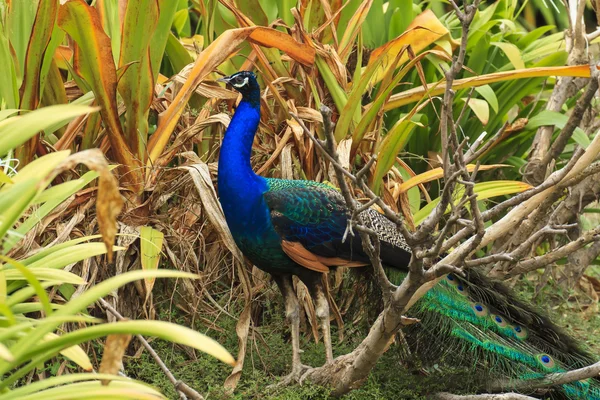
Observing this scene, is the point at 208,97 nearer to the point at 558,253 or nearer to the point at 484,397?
the point at 558,253

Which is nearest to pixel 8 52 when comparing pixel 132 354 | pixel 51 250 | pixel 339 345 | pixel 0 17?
pixel 0 17

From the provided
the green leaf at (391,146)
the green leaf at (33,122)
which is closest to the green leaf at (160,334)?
the green leaf at (33,122)

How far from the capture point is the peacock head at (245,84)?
380 centimetres

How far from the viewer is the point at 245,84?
3805mm

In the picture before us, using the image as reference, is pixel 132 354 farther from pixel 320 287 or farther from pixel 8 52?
pixel 8 52

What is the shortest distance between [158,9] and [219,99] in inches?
31.3

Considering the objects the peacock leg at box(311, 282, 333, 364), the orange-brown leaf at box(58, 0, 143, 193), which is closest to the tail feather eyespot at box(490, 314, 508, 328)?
the peacock leg at box(311, 282, 333, 364)

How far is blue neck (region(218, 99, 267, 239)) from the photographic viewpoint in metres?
3.66

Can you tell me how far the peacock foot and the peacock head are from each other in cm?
126

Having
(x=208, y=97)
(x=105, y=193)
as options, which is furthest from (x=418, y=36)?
(x=105, y=193)

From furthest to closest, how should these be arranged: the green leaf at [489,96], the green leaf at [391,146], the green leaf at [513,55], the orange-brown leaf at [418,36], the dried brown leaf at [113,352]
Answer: the green leaf at [513,55] → the green leaf at [489,96] → the orange-brown leaf at [418,36] → the green leaf at [391,146] → the dried brown leaf at [113,352]

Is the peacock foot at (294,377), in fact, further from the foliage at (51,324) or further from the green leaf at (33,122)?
the green leaf at (33,122)

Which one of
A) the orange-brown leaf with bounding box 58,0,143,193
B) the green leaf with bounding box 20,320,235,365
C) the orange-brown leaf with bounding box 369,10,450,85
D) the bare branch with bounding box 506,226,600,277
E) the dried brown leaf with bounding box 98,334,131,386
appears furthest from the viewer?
the orange-brown leaf with bounding box 369,10,450,85

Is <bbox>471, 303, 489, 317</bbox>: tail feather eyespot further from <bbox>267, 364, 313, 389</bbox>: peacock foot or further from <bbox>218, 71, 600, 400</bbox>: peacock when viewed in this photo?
<bbox>267, 364, 313, 389</bbox>: peacock foot
